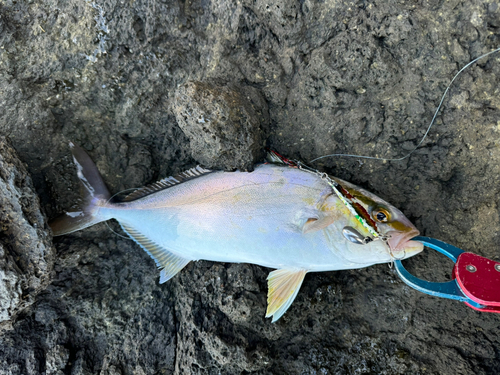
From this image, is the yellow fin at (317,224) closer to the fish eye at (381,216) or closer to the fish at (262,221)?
the fish at (262,221)

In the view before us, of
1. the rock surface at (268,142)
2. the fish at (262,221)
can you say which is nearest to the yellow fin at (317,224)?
the fish at (262,221)

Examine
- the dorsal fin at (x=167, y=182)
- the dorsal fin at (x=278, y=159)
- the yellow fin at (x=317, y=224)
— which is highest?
the dorsal fin at (x=278, y=159)

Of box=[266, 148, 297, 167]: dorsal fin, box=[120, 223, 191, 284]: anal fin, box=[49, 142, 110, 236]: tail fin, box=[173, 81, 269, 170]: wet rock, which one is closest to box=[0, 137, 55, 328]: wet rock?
box=[49, 142, 110, 236]: tail fin

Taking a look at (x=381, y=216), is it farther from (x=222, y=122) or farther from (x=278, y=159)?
(x=222, y=122)

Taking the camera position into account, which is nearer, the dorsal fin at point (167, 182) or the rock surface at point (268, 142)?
the rock surface at point (268, 142)

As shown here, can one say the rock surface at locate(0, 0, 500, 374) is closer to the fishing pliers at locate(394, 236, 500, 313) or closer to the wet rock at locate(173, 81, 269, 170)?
the wet rock at locate(173, 81, 269, 170)

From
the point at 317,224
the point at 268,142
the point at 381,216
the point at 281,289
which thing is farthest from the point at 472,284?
the point at 268,142

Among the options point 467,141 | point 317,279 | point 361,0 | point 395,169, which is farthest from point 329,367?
point 361,0

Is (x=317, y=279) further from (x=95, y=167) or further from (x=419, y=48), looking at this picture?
(x=95, y=167)
